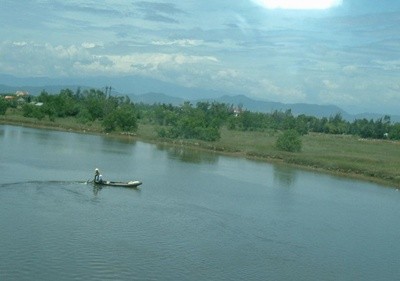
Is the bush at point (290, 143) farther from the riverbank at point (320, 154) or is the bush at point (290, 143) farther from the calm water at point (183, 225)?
the calm water at point (183, 225)

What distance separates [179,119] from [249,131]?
1669cm

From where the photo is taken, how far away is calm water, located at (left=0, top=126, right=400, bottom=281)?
1603 cm

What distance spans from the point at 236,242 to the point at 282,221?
4574 millimetres

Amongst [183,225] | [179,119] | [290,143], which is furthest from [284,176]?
[179,119]

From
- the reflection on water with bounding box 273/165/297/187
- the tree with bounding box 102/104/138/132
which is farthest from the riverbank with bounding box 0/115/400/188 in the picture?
the reflection on water with bounding box 273/165/297/187

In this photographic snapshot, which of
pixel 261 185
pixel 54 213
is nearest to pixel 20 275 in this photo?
pixel 54 213

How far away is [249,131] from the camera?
8381 centimetres

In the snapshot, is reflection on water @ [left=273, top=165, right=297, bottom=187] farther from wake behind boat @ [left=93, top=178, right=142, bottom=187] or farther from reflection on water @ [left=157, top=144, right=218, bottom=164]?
wake behind boat @ [left=93, top=178, right=142, bottom=187]

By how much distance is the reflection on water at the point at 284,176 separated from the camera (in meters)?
35.2

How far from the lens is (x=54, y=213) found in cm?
2039

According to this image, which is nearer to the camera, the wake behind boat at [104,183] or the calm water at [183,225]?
the calm water at [183,225]

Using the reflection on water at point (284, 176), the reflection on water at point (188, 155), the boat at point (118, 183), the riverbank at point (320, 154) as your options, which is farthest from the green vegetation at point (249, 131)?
the boat at point (118, 183)

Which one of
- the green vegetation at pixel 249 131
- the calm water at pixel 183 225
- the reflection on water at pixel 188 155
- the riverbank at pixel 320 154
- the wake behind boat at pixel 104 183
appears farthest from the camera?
the green vegetation at pixel 249 131

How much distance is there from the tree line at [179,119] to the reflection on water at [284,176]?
15.1m
